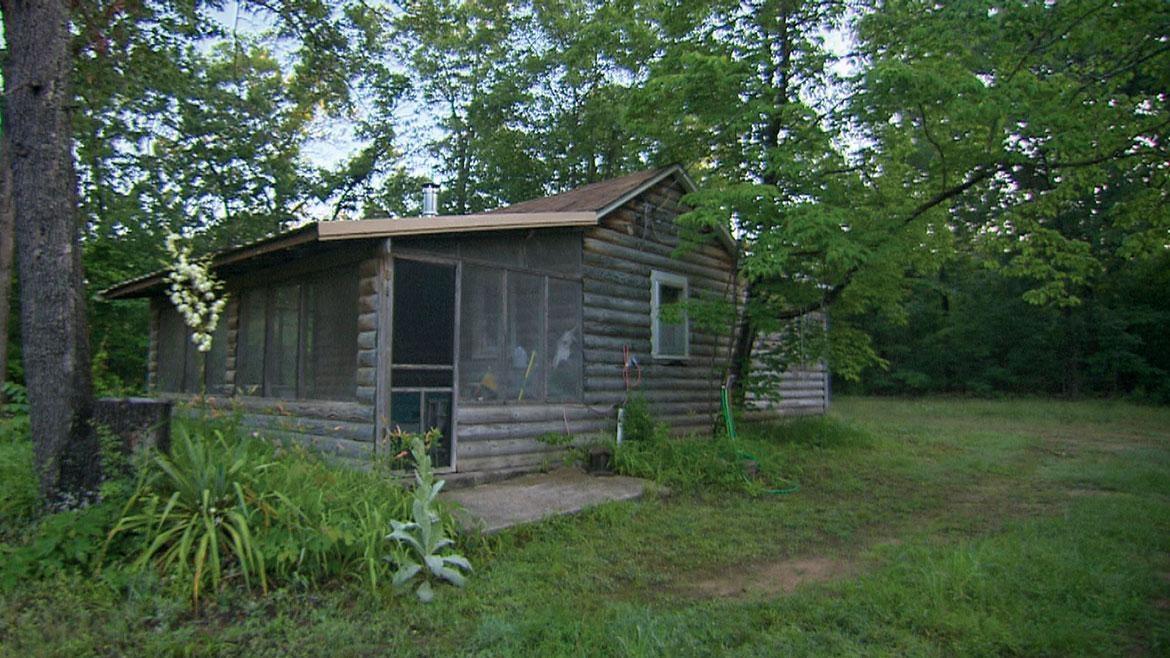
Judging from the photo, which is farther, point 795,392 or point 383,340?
point 795,392

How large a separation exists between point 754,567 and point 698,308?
5.02 metres

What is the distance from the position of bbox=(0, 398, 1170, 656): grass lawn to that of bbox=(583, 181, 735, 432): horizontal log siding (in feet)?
7.42

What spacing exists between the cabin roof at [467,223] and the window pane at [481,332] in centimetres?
62

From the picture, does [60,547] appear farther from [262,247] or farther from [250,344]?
[250,344]

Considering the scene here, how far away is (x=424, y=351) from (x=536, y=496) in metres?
1.90

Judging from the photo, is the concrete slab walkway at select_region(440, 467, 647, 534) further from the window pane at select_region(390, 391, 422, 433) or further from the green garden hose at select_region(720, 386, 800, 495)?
the green garden hose at select_region(720, 386, 800, 495)

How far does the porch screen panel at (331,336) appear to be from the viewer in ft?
25.5

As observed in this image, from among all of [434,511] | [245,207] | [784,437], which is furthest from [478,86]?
[434,511]

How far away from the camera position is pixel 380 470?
6.30m

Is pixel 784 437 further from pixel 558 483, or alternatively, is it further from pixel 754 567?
pixel 754 567

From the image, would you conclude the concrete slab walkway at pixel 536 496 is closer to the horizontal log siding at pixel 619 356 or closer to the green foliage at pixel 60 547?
the horizontal log siding at pixel 619 356

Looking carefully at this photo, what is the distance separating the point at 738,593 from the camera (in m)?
4.80

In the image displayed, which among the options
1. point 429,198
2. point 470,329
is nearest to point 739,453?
point 470,329

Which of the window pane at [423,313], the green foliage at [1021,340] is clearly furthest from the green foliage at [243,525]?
the green foliage at [1021,340]
